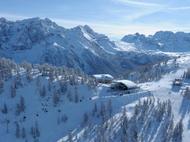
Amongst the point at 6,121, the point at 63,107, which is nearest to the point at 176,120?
the point at 63,107

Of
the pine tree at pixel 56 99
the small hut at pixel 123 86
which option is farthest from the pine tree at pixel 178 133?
the pine tree at pixel 56 99

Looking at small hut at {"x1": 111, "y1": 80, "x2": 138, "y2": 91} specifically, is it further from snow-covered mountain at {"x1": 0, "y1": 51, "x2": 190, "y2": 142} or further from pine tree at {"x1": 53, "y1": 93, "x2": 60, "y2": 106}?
pine tree at {"x1": 53, "y1": 93, "x2": 60, "y2": 106}

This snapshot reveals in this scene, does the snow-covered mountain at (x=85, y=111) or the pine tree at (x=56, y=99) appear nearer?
the snow-covered mountain at (x=85, y=111)

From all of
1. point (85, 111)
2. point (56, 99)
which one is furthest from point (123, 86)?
point (56, 99)

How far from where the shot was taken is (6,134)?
159 metres

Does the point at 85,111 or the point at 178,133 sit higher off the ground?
the point at 85,111

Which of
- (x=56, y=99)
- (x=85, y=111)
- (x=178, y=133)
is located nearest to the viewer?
→ (x=178, y=133)

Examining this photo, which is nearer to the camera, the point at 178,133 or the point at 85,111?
the point at 178,133

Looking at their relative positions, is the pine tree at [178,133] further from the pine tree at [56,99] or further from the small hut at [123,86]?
the pine tree at [56,99]

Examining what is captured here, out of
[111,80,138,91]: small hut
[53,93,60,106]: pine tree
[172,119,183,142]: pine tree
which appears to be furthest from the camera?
[111,80,138,91]: small hut

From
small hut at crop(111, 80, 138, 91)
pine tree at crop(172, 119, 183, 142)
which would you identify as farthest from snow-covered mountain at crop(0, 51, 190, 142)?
small hut at crop(111, 80, 138, 91)

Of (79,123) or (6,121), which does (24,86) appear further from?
(79,123)

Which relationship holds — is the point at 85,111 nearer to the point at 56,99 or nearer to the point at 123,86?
the point at 56,99

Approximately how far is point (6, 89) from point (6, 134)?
34.3 metres
